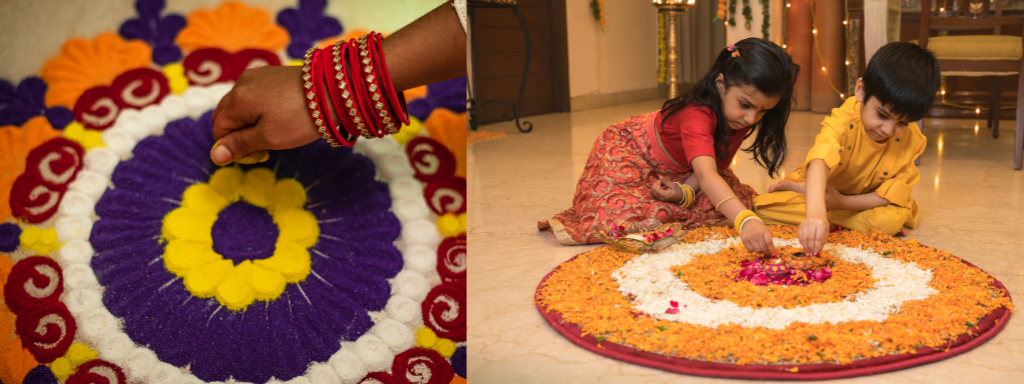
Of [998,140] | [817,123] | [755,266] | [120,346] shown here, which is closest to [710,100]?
[755,266]

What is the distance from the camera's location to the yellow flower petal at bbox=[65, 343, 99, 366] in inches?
25.3

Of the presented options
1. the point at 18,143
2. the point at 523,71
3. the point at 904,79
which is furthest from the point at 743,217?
the point at 523,71

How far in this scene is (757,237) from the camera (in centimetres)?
92

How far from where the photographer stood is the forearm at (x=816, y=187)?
0.95 metres

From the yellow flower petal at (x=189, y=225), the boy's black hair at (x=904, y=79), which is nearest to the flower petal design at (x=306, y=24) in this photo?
the yellow flower petal at (x=189, y=225)

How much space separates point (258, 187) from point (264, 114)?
0.12 m

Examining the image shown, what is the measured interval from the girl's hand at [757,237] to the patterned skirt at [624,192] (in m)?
0.27

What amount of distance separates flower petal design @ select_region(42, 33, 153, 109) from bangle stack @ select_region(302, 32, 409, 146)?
0.31m

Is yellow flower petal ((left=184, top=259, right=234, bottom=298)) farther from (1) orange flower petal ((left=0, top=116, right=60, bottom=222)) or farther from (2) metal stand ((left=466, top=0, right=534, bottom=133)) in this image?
(2) metal stand ((left=466, top=0, right=534, bottom=133))

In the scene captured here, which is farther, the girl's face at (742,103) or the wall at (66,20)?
the girl's face at (742,103)

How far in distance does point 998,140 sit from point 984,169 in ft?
2.28

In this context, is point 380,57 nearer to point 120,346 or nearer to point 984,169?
point 120,346

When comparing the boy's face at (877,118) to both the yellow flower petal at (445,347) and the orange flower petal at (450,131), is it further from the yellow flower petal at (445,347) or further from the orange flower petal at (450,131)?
the yellow flower petal at (445,347)

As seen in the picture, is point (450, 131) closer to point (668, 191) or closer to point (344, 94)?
point (344, 94)
